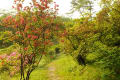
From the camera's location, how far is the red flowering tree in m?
3.75

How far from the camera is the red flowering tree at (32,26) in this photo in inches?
148

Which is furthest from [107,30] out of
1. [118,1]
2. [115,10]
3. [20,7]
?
[20,7]

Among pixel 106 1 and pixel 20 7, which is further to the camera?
pixel 106 1

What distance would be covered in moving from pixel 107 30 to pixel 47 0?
11.4ft

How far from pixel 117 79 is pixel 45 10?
4.65 metres

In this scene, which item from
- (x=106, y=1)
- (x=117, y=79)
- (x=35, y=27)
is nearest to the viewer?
(x=35, y=27)

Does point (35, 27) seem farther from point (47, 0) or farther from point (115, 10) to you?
point (115, 10)

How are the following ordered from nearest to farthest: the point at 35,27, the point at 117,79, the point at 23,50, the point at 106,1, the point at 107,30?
1. the point at 23,50
2. the point at 35,27
3. the point at 117,79
4. the point at 107,30
5. the point at 106,1

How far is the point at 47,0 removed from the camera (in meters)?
3.92

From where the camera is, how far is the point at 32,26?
12.8 feet

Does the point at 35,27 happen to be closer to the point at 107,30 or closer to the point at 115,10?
the point at 107,30

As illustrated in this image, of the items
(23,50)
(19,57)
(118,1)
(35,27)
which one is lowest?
(19,57)

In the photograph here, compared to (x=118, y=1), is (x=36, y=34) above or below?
below

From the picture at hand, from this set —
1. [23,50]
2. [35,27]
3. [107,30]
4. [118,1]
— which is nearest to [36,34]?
[35,27]
